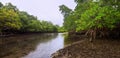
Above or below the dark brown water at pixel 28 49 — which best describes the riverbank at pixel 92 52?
above

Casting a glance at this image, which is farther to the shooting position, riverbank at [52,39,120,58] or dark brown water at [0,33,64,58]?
dark brown water at [0,33,64,58]

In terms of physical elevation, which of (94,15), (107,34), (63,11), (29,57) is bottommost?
(29,57)

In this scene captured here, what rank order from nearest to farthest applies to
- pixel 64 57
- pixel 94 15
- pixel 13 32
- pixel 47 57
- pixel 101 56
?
pixel 101 56
pixel 64 57
pixel 47 57
pixel 94 15
pixel 13 32

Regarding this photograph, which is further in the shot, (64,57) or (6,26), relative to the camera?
(6,26)

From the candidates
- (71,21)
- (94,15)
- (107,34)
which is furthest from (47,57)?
(71,21)

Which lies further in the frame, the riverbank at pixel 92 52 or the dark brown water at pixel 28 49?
the dark brown water at pixel 28 49

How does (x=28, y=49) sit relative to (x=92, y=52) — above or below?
below

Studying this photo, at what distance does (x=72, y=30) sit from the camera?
189 ft

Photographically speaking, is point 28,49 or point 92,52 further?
point 28,49

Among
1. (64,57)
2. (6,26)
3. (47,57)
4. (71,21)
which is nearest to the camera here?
(64,57)

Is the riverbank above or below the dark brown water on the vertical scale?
above

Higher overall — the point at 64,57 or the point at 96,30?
the point at 96,30

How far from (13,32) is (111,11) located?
170 ft

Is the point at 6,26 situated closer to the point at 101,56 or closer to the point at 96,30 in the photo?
the point at 96,30
